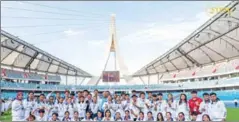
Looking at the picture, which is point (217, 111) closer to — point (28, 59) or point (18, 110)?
point (18, 110)

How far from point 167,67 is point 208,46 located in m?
16.8

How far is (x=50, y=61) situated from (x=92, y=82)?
1549 centimetres

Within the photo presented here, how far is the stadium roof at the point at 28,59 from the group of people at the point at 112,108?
72.3 feet

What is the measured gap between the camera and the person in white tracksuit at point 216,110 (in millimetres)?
8242

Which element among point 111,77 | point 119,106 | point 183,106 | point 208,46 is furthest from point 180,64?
point 183,106

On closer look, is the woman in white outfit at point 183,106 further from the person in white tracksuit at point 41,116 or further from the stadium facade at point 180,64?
the stadium facade at point 180,64

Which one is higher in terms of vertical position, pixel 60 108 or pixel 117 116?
pixel 60 108

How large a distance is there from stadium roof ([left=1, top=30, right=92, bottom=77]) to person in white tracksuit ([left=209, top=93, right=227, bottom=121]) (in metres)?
25.3

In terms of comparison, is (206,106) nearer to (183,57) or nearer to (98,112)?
(98,112)

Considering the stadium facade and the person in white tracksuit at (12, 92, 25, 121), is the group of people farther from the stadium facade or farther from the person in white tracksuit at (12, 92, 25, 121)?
the stadium facade

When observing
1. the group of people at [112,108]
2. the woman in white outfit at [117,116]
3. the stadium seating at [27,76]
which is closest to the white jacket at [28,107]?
the group of people at [112,108]

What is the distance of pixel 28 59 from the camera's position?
43688 millimetres

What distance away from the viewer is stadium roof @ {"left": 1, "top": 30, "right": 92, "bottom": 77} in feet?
114

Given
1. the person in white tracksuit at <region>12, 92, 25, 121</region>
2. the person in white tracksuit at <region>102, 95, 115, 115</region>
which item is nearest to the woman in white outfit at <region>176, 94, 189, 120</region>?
the person in white tracksuit at <region>102, 95, 115, 115</region>
